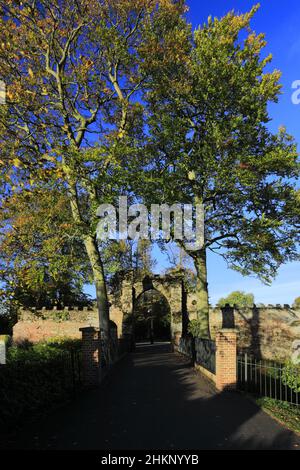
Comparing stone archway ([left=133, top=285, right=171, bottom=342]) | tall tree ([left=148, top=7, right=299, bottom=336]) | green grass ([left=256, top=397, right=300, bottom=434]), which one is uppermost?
tall tree ([left=148, top=7, right=299, bottom=336])

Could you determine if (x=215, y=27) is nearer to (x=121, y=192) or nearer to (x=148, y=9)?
(x=148, y=9)

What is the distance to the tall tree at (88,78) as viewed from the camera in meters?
16.5

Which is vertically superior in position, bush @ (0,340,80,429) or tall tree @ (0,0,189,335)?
tall tree @ (0,0,189,335)

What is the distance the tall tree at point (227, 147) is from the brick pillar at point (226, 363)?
7678mm

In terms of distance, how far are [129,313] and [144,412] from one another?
3114 centimetres

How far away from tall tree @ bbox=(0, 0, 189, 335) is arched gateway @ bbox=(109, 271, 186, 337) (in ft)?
66.8

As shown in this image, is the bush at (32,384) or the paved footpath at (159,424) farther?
the bush at (32,384)

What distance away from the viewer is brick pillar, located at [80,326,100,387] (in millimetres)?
13469

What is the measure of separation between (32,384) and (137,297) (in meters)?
32.5

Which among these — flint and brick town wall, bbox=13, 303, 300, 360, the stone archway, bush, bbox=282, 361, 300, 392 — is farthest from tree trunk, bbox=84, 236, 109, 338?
the stone archway

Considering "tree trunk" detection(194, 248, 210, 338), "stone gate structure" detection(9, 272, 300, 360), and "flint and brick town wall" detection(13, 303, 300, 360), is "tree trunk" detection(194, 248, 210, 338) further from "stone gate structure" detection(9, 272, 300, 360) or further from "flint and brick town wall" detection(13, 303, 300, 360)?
"stone gate structure" detection(9, 272, 300, 360)

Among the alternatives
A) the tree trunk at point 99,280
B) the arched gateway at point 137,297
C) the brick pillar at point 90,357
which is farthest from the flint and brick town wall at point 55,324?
the brick pillar at point 90,357

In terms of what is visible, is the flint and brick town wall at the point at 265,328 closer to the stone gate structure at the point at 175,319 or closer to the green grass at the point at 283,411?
the stone gate structure at the point at 175,319

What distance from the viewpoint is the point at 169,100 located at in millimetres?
21406
